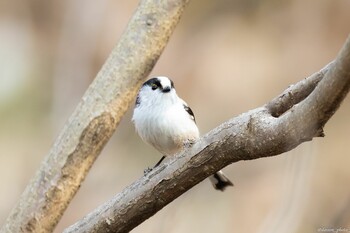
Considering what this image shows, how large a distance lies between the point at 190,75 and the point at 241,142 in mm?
3447

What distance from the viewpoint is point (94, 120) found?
2137 mm

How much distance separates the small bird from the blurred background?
5.55 ft

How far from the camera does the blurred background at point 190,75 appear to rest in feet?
14.7

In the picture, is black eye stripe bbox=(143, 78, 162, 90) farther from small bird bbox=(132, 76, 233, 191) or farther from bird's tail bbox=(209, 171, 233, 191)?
bird's tail bbox=(209, 171, 233, 191)

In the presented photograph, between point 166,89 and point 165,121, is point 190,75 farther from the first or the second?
point 165,121

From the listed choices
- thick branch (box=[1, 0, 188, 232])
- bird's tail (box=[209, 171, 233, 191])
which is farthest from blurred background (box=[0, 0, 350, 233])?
thick branch (box=[1, 0, 188, 232])

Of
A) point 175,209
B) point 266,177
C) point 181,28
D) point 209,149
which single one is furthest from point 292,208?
point 181,28

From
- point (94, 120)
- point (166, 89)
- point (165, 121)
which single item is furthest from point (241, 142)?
point (166, 89)

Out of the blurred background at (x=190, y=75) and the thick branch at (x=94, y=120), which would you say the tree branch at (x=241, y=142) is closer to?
the thick branch at (x=94, y=120)

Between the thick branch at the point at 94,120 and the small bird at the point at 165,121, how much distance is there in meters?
0.29

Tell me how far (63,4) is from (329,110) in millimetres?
4123

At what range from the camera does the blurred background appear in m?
4.47

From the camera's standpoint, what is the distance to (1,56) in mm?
5359

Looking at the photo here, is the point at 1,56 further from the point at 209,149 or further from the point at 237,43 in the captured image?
the point at 209,149
